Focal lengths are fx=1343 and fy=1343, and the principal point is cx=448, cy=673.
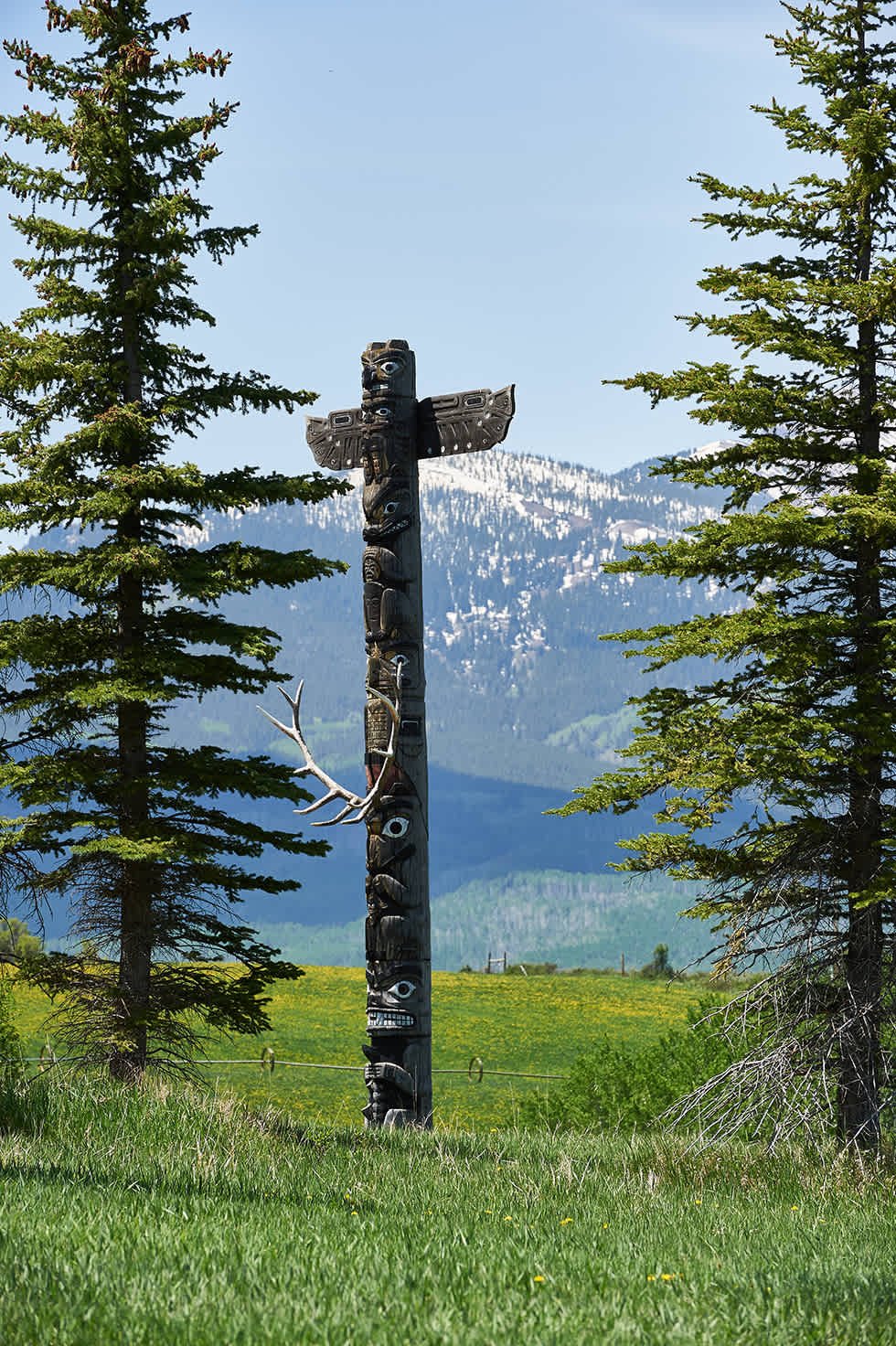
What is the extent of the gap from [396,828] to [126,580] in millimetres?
5705

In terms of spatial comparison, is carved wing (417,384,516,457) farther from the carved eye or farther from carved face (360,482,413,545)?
the carved eye

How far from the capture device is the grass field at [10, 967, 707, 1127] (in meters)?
31.9

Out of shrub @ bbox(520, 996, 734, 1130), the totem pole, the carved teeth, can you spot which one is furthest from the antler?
shrub @ bbox(520, 996, 734, 1130)

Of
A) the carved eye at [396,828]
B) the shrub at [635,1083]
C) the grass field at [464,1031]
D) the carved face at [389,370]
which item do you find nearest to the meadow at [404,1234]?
the carved eye at [396,828]

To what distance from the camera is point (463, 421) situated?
12.1 metres

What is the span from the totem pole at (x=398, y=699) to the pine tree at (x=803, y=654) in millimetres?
1707

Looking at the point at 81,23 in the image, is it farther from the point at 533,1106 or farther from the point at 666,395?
the point at 533,1106

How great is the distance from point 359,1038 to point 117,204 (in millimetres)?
30560

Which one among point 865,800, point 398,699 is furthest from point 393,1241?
point 865,800

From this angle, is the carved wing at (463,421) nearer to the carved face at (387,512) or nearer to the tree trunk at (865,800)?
the carved face at (387,512)

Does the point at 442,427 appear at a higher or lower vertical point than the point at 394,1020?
higher

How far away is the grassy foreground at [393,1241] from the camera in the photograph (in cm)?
459

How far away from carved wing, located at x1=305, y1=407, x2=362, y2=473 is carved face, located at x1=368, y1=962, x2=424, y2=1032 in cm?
466

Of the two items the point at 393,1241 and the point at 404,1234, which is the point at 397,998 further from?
the point at 393,1241
